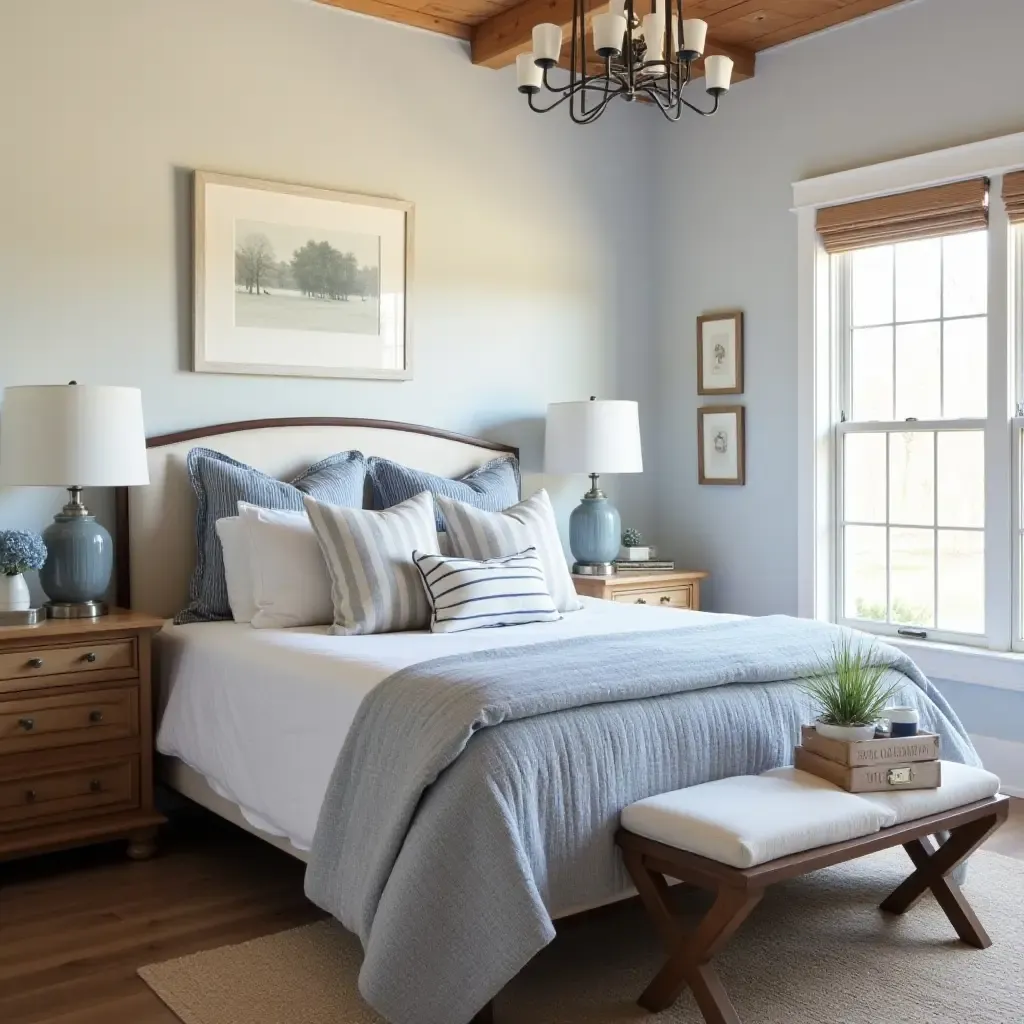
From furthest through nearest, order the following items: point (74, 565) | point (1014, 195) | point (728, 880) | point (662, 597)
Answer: point (662, 597) < point (1014, 195) < point (74, 565) < point (728, 880)

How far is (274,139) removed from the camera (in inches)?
167

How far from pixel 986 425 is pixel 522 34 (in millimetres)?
2217

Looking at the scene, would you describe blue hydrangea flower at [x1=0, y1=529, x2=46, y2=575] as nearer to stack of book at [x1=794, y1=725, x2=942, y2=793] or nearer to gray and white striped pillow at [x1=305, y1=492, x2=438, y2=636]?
gray and white striped pillow at [x1=305, y1=492, x2=438, y2=636]

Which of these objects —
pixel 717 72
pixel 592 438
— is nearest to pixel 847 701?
pixel 717 72

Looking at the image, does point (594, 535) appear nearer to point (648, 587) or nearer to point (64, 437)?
point (648, 587)

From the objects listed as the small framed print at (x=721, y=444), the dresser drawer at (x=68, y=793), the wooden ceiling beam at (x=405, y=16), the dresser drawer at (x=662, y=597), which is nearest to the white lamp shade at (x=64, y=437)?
the dresser drawer at (x=68, y=793)

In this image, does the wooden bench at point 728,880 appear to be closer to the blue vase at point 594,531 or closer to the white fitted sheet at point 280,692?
the white fitted sheet at point 280,692

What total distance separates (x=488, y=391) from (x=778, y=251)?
1.32 meters

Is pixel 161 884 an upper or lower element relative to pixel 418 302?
lower

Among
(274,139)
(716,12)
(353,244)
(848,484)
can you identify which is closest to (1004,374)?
(848,484)

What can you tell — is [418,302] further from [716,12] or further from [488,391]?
[716,12]

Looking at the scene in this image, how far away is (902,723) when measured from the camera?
110 inches

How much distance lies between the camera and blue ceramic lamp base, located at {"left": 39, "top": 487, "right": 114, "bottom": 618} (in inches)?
139

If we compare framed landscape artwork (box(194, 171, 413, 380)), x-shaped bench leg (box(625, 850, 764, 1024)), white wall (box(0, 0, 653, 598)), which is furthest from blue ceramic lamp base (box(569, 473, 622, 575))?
x-shaped bench leg (box(625, 850, 764, 1024))
